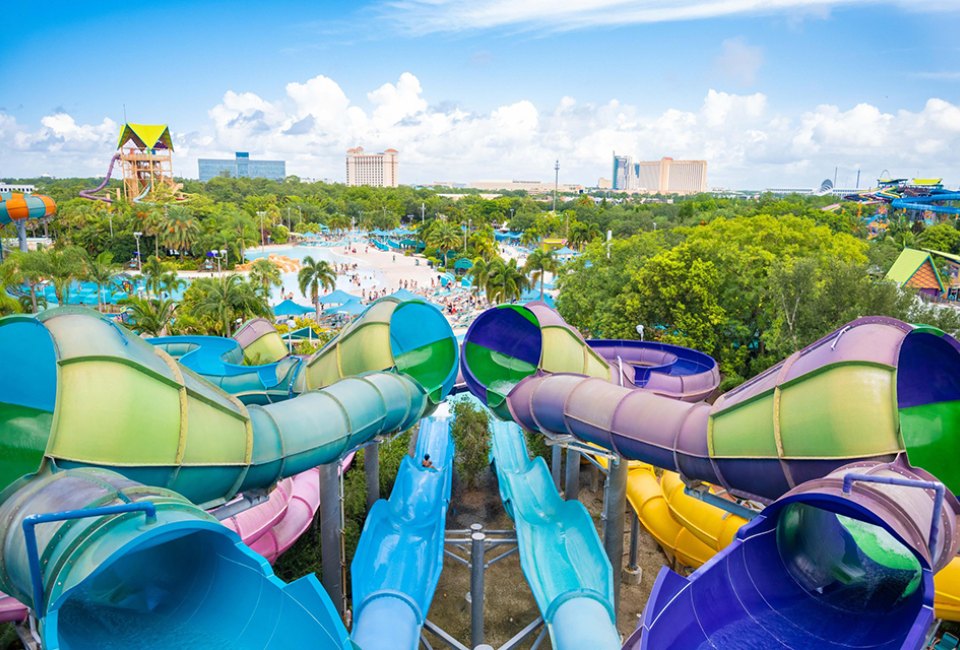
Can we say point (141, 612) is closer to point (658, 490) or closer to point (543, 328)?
point (543, 328)

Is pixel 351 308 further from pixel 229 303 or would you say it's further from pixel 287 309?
pixel 229 303

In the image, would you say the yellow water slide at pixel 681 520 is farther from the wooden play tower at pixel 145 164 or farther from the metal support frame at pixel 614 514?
the wooden play tower at pixel 145 164

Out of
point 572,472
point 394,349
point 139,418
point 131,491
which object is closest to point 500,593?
point 572,472

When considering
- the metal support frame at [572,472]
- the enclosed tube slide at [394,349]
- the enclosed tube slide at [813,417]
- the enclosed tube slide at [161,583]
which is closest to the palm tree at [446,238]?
the enclosed tube slide at [394,349]

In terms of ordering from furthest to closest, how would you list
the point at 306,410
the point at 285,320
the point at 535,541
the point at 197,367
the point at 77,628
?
the point at 285,320, the point at 197,367, the point at 535,541, the point at 306,410, the point at 77,628

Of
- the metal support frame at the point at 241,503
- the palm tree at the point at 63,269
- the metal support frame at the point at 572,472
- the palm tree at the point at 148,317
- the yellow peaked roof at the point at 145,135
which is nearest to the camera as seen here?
the metal support frame at the point at 241,503

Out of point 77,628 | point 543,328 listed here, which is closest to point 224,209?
point 543,328
